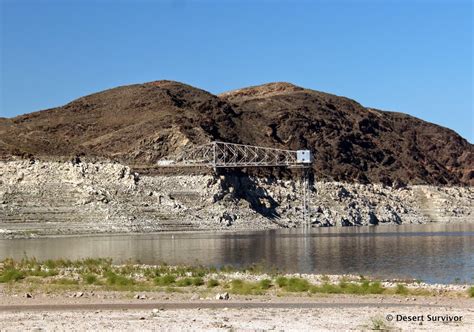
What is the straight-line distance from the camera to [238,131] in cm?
13950

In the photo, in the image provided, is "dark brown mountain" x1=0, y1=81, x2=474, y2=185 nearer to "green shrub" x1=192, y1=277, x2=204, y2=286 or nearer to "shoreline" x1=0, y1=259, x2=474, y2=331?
"shoreline" x1=0, y1=259, x2=474, y2=331

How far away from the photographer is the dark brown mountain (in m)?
115

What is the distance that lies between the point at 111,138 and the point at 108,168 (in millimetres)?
24342

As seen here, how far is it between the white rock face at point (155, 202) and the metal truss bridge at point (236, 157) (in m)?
2.80

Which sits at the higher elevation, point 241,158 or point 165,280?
point 241,158

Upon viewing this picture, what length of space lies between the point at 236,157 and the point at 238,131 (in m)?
17.1

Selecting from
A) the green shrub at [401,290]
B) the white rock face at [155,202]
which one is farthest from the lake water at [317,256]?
the white rock face at [155,202]

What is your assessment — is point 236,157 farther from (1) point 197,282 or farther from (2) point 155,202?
(1) point 197,282

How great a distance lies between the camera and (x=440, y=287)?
26734 millimetres

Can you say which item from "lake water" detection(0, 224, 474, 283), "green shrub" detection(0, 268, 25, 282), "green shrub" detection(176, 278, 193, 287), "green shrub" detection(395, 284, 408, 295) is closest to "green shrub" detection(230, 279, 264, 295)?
"green shrub" detection(176, 278, 193, 287)

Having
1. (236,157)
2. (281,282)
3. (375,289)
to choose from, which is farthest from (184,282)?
(236,157)

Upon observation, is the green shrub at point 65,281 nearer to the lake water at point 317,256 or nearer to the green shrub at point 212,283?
the green shrub at point 212,283

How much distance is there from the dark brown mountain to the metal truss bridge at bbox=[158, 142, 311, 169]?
2.33 metres

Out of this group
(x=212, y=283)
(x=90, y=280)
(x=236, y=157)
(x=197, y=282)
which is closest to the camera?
(x=212, y=283)
